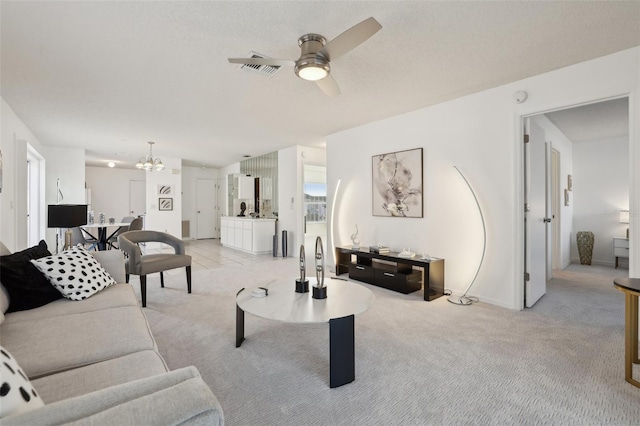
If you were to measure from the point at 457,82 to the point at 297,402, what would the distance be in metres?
3.32

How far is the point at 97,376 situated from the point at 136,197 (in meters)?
10.6

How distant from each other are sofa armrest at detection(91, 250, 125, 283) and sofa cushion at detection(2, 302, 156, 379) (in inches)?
33.4

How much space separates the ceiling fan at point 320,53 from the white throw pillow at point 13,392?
2.02m

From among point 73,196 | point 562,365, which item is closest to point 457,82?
point 562,365

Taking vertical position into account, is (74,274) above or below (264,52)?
below

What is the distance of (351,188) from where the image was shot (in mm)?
5199

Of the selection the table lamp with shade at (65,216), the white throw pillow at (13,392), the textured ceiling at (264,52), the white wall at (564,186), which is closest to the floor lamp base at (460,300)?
the textured ceiling at (264,52)

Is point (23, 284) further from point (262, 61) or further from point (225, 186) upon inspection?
point (225, 186)

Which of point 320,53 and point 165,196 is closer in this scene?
point 320,53

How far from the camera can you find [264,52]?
8.53 feet

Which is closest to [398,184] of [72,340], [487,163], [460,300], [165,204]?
[487,163]

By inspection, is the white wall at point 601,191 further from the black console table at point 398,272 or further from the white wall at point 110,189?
the white wall at point 110,189

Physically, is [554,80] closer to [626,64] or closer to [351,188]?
[626,64]

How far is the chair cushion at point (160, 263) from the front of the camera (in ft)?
11.1
